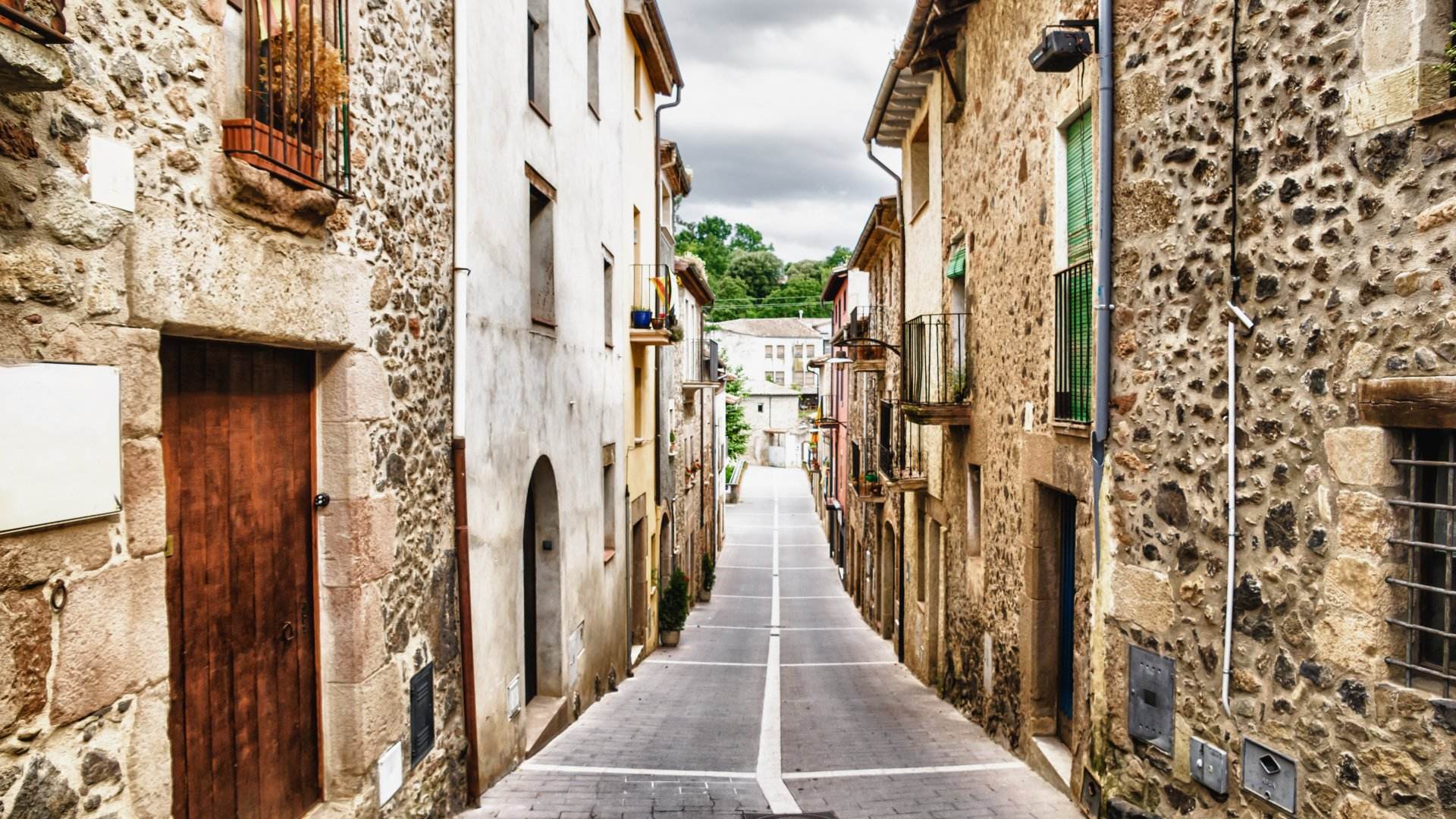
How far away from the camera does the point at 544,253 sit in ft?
32.0

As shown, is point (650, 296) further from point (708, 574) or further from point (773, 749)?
point (708, 574)

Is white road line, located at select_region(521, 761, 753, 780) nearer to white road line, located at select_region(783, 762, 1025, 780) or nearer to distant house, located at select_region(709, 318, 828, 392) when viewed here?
white road line, located at select_region(783, 762, 1025, 780)

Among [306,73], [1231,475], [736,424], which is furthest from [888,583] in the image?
[736,424]

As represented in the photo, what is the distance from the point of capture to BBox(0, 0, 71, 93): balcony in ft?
8.59

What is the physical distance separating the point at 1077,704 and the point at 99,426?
20.1 ft

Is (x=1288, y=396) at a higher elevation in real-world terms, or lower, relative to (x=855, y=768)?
higher

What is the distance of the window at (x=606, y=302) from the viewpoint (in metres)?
13.0

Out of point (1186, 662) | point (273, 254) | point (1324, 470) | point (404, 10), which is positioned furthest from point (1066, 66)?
point (273, 254)

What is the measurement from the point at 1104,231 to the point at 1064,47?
1222mm

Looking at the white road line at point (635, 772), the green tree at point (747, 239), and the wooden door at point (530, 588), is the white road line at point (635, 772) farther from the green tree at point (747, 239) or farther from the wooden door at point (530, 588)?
the green tree at point (747, 239)

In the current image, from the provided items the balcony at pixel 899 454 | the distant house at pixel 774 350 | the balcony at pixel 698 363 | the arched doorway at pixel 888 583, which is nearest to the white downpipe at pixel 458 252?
the balcony at pixel 899 454

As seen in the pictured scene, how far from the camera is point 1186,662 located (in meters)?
5.29

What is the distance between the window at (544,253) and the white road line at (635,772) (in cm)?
409

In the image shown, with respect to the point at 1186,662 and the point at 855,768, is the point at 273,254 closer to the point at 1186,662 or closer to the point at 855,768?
the point at 1186,662
